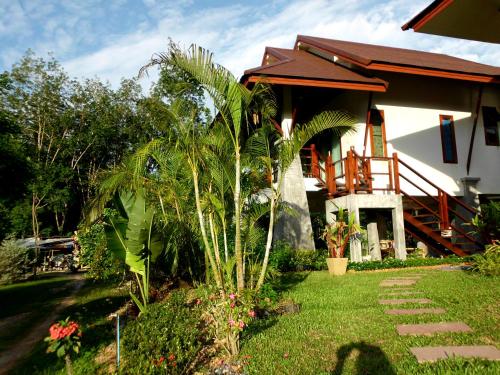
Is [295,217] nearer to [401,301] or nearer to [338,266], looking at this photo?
[338,266]

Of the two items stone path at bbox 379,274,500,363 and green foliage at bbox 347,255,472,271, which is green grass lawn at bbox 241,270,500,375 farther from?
green foliage at bbox 347,255,472,271

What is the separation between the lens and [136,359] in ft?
12.7

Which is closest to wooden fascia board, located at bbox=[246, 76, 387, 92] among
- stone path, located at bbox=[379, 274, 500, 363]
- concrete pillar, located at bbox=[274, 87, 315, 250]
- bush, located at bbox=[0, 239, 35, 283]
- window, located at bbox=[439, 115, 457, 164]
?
concrete pillar, located at bbox=[274, 87, 315, 250]

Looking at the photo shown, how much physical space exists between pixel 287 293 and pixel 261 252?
2021 mm

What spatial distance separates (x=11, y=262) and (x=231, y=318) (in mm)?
17128

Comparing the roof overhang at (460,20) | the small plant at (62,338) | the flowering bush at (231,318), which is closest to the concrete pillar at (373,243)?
the roof overhang at (460,20)

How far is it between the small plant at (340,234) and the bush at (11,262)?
1488cm

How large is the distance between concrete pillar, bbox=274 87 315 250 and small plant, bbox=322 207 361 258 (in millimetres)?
1384

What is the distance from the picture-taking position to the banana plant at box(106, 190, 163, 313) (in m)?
6.57

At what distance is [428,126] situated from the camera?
44.6 feet

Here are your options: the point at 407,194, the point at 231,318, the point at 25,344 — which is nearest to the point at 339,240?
the point at 407,194

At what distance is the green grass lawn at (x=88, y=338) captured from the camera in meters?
5.23

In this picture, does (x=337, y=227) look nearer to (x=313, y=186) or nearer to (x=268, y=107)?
(x=313, y=186)

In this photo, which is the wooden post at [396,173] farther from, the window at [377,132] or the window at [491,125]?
the window at [491,125]
